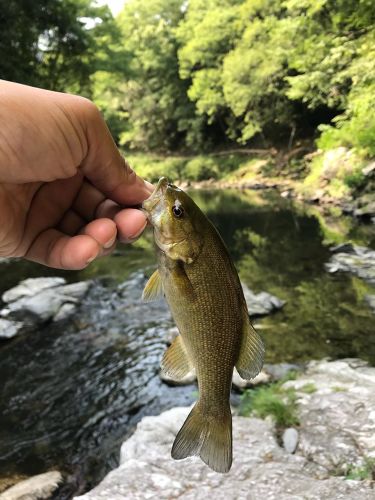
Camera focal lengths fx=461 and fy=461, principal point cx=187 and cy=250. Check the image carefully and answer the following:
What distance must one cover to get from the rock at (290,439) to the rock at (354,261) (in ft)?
20.5

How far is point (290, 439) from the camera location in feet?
16.4

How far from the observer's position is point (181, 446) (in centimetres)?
218

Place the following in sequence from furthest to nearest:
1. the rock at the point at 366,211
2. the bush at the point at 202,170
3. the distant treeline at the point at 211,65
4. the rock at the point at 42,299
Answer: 1. the bush at the point at 202,170
2. the rock at the point at 366,211
3. the distant treeline at the point at 211,65
4. the rock at the point at 42,299

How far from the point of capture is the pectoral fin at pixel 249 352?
7.25ft

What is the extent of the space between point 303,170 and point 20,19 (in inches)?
716

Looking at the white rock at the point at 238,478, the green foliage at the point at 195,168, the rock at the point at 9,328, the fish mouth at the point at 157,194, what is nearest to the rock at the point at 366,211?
the rock at the point at 9,328

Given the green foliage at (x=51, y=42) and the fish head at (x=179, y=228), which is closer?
the fish head at (x=179, y=228)

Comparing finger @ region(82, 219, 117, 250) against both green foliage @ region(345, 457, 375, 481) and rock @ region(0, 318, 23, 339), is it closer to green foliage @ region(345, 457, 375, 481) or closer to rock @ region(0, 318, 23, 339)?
green foliage @ region(345, 457, 375, 481)

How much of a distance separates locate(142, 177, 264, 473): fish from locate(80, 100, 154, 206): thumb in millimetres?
418

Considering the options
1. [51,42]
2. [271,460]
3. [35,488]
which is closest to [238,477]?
[271,460]

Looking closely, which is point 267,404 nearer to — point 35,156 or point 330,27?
point 35,156

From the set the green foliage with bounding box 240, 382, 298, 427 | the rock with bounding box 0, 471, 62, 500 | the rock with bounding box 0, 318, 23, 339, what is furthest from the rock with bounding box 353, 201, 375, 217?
the rock with bounding box 0, 471, 62, 500

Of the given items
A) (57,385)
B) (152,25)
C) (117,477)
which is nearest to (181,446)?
(117,477)

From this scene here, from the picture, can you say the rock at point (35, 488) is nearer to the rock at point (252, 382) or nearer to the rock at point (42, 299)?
the rock at point (252, 382)
